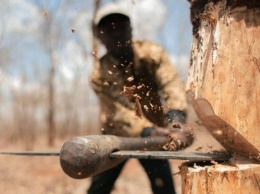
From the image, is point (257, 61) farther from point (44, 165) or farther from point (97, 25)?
point (44, 165)

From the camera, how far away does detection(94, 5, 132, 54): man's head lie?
10.4ft

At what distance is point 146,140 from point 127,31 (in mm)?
1087

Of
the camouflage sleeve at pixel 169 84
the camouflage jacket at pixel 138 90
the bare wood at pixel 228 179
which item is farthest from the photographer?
the camouflage jacket at pixel 138 90

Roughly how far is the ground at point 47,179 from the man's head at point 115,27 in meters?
1.07

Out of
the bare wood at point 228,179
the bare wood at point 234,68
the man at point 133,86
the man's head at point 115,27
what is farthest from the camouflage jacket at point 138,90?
the bare wood at point 228,179

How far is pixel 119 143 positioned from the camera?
2.14 m

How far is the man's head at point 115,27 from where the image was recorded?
3.17 meters

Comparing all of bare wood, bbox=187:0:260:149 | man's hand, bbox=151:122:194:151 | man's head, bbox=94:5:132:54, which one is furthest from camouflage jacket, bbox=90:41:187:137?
bare wood, bbox=187:0:260:149

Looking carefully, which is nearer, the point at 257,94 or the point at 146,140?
the point at 257,94

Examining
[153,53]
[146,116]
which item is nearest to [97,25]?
[153,53]

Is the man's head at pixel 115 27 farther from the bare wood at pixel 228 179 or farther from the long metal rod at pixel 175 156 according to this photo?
the bare wood at pixel 228 179

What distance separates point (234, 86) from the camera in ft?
6.43

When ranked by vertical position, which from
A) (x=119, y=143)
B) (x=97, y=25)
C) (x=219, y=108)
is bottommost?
(x=119, y=143)

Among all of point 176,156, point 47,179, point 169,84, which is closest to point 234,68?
point 176,156
